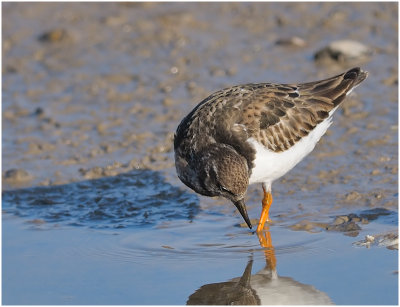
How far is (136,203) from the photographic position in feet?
23.1

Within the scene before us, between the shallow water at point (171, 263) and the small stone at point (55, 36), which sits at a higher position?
the small stone at point (55, 36)

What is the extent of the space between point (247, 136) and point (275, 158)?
31 cm

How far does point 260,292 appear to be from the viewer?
203 inches

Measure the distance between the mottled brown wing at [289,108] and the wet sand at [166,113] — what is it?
73cm

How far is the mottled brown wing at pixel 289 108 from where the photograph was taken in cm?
610

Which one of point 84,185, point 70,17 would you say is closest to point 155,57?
point 70,17

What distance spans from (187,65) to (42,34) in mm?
2243

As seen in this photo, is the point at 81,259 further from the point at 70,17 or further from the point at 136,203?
the point at 70,17

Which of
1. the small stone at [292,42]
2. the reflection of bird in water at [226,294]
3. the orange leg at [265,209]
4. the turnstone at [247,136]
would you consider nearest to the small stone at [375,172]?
the turnstone at [247,136]

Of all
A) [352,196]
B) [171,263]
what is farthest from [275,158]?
[171,263]

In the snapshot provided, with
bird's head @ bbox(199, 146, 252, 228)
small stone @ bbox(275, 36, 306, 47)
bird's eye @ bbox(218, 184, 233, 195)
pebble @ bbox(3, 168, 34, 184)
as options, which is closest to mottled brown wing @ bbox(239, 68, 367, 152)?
bird's head @ bbox(199, 146, 252, 228)

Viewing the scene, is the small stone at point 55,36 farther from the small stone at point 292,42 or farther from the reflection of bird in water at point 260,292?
the reflection of bird in water at point 260,292

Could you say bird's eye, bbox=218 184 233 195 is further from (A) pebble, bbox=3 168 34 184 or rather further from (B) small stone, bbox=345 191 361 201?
(A) pebble, bbox=3 168 34 184

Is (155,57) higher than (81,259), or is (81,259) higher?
(155,57)
